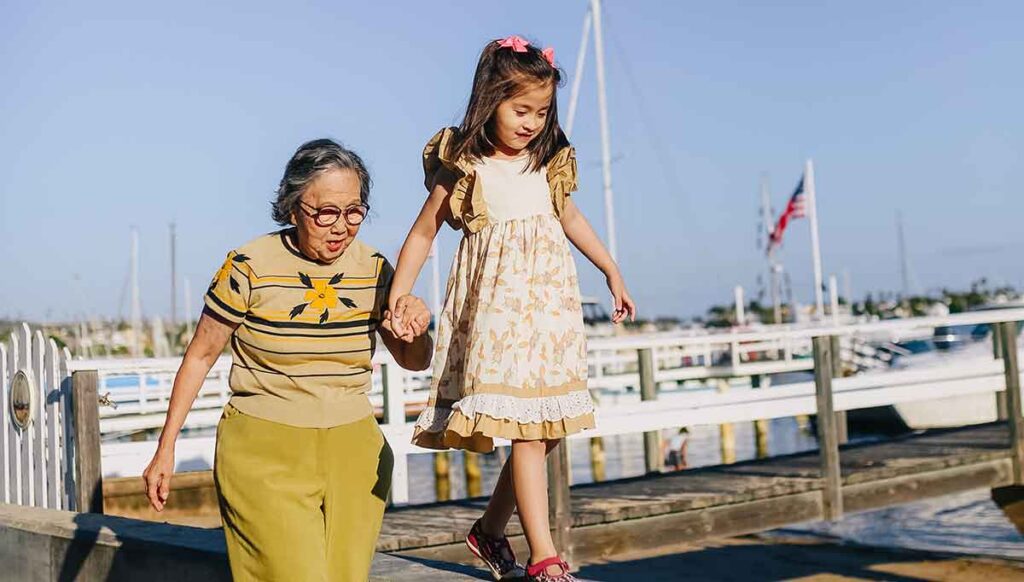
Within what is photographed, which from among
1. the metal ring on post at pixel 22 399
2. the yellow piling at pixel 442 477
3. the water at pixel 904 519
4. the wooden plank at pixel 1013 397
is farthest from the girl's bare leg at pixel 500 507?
the yellow piling at pixel 442 477

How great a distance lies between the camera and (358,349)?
3.08m

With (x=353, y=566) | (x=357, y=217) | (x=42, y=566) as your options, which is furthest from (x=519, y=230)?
(x=42, y=566)

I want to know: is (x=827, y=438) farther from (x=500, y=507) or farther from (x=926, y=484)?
(x=500, y=507)

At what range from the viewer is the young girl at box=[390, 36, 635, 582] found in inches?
125

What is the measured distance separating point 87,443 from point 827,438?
14.0 ft

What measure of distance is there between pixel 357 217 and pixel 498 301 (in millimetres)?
437

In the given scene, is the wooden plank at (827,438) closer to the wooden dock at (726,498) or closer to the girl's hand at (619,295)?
the wooden dock at (726,498)

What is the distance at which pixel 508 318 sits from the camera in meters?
3.17

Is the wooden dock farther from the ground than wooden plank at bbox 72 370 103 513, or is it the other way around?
wooden plank at bbox 72 370 103 513

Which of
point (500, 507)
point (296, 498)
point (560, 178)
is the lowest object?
point (500, 507)

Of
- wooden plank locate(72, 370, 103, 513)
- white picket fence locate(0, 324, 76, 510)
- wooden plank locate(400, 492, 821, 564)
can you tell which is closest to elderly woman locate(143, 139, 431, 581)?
wooden plank locate(400, 492, 821, 564)

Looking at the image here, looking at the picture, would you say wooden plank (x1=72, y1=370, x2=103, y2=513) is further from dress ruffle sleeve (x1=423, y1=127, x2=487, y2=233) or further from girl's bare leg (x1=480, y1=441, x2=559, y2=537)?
dress ruffle sleeve (x1=423, y1=127, x2=487, y2=233)

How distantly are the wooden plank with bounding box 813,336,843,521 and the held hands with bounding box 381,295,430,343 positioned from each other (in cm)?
482

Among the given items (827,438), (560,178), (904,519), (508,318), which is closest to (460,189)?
(560,178)
